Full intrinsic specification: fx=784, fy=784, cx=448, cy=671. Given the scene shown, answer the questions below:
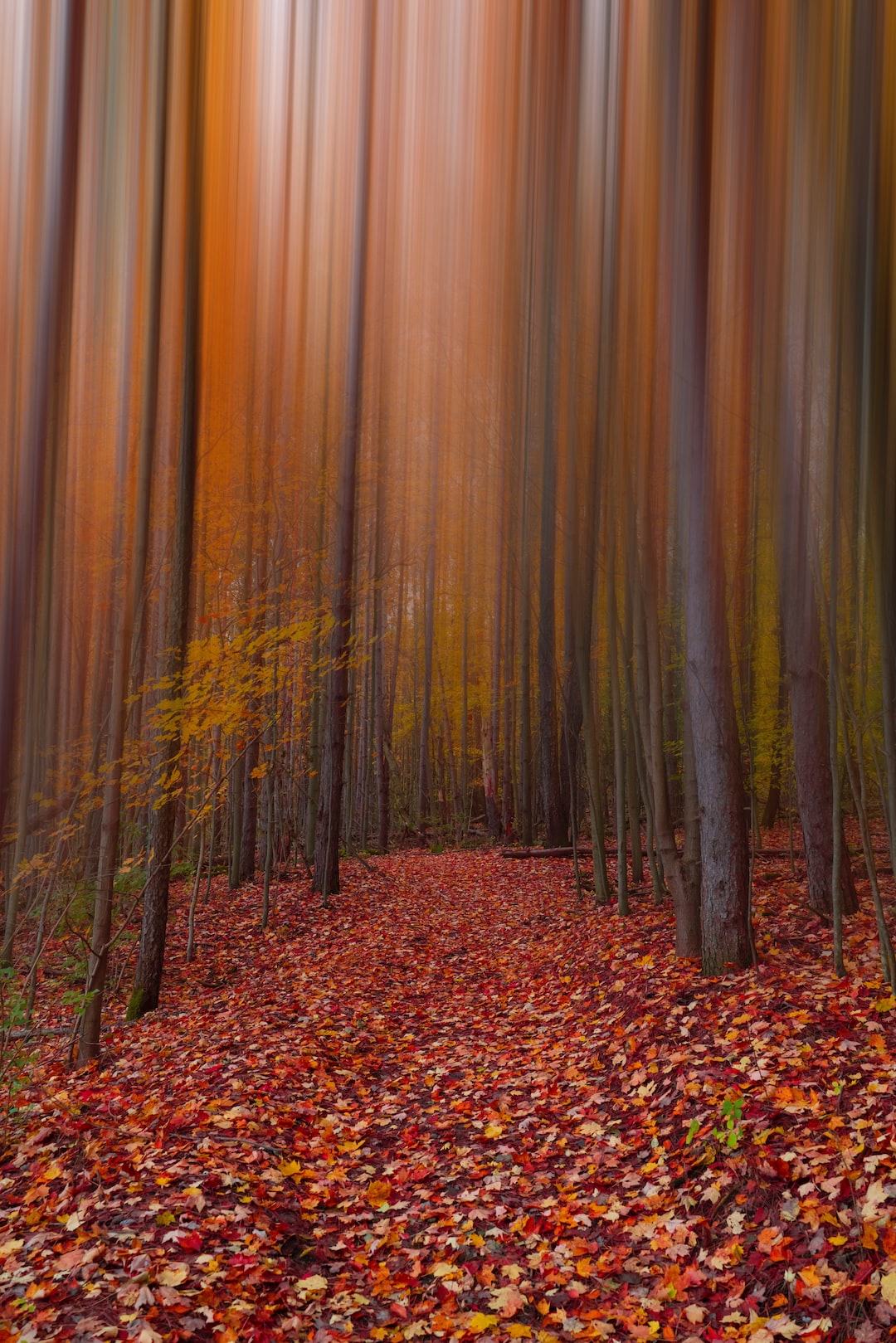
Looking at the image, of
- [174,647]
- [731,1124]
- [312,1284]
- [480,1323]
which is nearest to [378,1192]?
[312,1284]

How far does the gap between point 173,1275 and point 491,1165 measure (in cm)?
198

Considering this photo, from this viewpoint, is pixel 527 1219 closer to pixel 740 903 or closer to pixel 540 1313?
pixel 540 1313

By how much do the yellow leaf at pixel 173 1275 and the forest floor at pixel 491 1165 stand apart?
1 cm

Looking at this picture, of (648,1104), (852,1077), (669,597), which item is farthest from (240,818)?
(852,1077)

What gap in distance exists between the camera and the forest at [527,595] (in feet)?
12.2

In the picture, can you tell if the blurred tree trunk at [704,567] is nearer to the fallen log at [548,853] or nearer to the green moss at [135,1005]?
the green moss at [135,1005]

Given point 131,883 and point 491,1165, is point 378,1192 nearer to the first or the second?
point 491,1165

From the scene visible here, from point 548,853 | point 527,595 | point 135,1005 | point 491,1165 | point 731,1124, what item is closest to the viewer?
point 731,1124

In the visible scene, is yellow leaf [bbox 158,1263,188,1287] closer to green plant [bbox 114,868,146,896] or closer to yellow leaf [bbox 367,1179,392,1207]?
yellow leaf [bbox 367,1179,392,1207]

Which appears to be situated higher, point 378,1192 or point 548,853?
point 548,853

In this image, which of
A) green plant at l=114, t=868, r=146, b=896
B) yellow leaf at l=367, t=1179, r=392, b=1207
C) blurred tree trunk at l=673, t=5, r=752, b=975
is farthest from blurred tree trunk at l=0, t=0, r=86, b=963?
green plant at l=114, t=868, r=146, b=896

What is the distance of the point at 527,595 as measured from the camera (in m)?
13.3

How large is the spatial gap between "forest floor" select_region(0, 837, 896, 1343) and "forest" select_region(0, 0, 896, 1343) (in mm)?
29

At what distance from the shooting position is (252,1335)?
10.7ft
